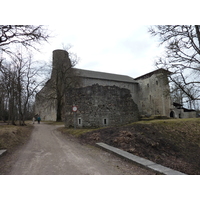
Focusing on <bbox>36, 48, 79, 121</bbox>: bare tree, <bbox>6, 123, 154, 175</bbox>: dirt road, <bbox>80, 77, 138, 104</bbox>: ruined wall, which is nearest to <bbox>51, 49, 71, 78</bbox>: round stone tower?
<bbox>36, 48, 79, 121</bbox>: bare tree

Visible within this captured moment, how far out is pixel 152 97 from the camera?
3988 cm

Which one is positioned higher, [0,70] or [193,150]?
[0,70]

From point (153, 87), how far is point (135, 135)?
33240 millimetres

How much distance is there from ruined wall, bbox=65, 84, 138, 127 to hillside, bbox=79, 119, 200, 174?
15.2 ft

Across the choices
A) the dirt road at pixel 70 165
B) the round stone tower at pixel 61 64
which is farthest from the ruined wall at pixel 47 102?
the dirt road at pixel 70 165

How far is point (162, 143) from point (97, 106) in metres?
7.43

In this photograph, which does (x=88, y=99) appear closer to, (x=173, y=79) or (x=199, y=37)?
(x=173, y=79)

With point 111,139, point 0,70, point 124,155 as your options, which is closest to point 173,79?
point 111,139

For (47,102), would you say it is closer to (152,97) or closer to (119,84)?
(119,84)

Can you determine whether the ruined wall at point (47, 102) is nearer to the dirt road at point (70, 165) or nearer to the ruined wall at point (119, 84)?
the ruined wall at point (119, 84)

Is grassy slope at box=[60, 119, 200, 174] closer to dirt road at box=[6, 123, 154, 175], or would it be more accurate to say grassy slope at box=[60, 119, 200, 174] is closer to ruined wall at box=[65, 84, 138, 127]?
dirt road at box=[6, 123, 154, 175]

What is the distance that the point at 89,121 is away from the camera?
1472 centimetres

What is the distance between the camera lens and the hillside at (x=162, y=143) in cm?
700

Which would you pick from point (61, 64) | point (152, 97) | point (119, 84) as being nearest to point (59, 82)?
point (61, 64)
